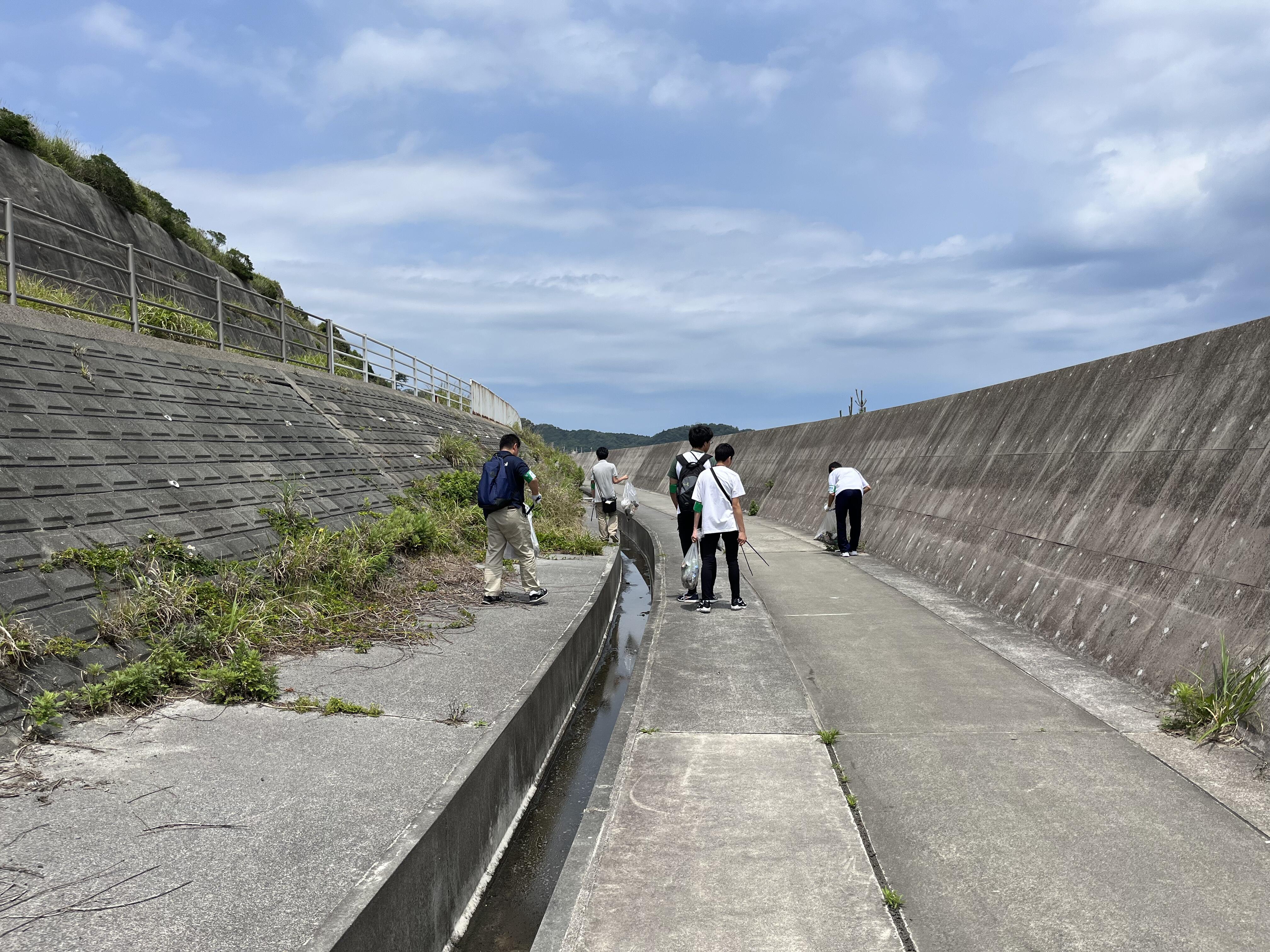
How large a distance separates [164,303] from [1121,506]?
41.4 ft

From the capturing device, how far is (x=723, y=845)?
4.03 metres

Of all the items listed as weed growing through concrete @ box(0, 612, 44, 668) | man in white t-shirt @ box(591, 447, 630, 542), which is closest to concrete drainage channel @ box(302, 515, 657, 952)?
weed growing through concrete @ box(0, 612, 44, 668)

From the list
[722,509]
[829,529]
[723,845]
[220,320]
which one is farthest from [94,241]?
[723,845]

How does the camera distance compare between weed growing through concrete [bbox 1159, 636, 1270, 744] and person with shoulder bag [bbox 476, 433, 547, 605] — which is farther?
person with shoulder bag [bbox 476, 433, 547, 605]

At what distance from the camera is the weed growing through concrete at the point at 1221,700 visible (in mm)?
5031

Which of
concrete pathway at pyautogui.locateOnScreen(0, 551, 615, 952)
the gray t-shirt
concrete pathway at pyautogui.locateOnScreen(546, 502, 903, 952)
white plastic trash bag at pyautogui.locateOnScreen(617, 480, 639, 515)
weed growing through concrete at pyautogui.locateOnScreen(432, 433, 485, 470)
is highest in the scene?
weed growing through concrete at pyautogui.locateOnScreen(432, 433, 485, 470)

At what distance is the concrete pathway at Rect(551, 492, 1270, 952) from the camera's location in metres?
3.37

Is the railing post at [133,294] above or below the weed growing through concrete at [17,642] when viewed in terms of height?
above

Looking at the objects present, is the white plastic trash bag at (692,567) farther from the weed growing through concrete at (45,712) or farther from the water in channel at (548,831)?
the weed growing through concrete at (45,712)

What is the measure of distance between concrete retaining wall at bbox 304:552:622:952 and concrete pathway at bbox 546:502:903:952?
0.55 m

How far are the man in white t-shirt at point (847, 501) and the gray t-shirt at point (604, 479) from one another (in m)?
3.75

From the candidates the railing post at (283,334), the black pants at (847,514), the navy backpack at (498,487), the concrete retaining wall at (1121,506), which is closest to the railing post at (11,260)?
the navy backpack at (498,487)

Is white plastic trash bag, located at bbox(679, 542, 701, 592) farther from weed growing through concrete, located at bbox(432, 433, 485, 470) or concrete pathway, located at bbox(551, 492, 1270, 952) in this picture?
weed growing through concrete, located at bbox(432, 433, 485, 470)

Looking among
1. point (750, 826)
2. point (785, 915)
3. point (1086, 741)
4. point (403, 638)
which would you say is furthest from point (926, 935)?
point (403, 638)
